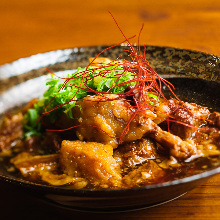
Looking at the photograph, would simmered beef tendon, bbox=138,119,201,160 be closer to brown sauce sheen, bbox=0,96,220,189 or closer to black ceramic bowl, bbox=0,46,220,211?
brown sauce sheen, bbox=0,96,220,189

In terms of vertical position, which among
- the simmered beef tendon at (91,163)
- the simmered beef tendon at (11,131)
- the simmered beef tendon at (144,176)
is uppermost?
the simmered beef tendon at (11,131)

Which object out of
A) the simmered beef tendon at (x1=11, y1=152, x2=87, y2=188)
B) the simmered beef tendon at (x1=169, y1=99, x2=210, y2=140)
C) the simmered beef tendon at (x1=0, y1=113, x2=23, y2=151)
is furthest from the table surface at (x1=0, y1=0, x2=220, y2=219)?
the simmered beef tendon at (x1=11, y1=152, x2=87, y2=188)

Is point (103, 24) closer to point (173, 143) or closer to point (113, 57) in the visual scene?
point (113, 57)

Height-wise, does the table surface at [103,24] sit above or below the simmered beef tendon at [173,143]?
above

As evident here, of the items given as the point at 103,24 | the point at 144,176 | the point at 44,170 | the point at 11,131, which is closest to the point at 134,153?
the point at 144,176

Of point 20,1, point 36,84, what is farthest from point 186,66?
point 20,1

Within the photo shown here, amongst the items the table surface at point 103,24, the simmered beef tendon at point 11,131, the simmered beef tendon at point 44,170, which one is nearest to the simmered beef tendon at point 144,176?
the simmered beef tendon at point 44,170

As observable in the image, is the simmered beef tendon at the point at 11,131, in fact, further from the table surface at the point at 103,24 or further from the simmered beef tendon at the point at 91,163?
the table surface at the point at 103,24
